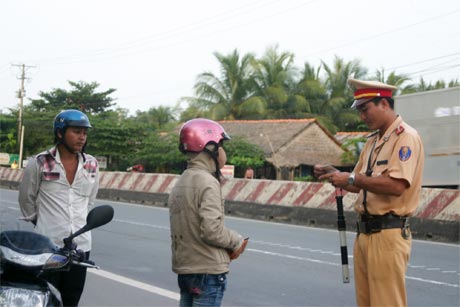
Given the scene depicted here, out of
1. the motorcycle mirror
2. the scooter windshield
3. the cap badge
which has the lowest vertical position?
the scooter windshield

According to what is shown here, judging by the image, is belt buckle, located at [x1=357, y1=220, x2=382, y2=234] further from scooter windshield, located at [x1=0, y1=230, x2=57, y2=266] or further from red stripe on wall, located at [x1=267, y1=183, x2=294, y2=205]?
red stripe on wall, located at [x1=267, y1=183, x2=294, y2=205]

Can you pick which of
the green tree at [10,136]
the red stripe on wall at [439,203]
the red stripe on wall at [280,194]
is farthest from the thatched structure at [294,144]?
the green tree at [10,136]

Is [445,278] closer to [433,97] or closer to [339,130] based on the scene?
[433,97]

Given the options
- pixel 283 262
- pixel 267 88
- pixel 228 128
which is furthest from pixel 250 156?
pixel 283 262

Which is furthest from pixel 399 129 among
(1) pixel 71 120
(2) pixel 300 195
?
(2) pixel 300 195

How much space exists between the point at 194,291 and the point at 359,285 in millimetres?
1083

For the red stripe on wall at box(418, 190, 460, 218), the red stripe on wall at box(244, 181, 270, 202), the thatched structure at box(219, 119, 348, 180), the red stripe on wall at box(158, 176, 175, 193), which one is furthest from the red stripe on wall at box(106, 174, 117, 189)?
the red stripe on wall at box(418, 190, 460, 218)

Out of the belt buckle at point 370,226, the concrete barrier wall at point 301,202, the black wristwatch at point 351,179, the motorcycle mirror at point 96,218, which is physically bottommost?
the concrete barrier wall at point 301,202

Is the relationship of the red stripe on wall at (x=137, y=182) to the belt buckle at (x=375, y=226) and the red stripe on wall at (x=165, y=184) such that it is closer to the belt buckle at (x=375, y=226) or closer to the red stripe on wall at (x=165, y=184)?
the red stripe on wall at (x=165, y=184)

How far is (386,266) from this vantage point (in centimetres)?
439

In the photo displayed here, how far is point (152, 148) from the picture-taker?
38.7 m

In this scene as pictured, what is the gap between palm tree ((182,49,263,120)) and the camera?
45.8m

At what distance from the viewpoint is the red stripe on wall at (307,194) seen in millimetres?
18312

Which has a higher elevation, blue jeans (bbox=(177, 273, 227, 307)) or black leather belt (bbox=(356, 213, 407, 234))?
black leather belt (bbox=(356, 213, 407, 234))
